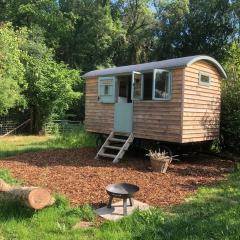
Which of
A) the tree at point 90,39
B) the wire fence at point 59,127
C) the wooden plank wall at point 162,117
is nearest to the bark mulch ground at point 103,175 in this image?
the wooden plank wall at point 162,117

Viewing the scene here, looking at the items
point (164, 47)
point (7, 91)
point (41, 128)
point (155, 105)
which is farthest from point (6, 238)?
point (164, 47)

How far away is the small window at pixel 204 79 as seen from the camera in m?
11.5

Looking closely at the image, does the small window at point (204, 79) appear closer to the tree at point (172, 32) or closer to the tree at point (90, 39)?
the tree at point (172, 32)

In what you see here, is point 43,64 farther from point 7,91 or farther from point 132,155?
point 132,155

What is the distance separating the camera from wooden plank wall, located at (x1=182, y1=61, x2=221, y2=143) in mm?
10797

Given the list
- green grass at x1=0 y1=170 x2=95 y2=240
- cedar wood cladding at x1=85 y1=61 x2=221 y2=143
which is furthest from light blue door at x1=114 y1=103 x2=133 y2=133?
green grass at x1=0 y1=170 x2=95 y2=240

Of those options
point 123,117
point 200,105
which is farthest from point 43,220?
point 200,105

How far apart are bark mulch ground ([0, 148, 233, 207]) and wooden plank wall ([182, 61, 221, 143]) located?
101cm

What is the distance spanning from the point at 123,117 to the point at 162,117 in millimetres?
1665

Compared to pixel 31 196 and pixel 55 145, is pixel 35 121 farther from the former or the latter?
pixel 31 196

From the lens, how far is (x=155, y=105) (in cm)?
1123

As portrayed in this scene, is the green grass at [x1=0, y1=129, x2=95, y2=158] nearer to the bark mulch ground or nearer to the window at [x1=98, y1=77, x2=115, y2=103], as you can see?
the bark mulch ground

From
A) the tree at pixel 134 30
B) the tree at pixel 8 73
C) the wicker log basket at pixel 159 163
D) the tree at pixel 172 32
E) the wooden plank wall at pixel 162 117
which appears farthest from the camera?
the tree at pixel 134 30

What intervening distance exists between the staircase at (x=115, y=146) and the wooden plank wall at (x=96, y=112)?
43 centimetres
